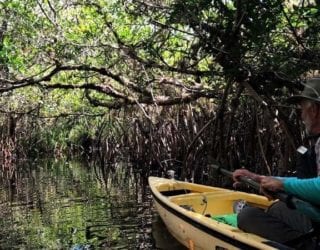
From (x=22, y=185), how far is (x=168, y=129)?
330 cm

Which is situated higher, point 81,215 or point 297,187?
point 297,187

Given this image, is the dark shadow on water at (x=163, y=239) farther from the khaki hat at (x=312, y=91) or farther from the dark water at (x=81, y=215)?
the khaki hat at (x=312, y=91)

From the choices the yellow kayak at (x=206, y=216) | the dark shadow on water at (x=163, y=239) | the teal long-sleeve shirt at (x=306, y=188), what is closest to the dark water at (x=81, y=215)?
the dark shadow on water at (x=163, y=239)

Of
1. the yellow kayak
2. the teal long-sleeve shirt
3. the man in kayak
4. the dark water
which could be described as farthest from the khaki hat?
the dark water

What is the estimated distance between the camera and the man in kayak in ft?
9.81

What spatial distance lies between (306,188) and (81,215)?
494 cm

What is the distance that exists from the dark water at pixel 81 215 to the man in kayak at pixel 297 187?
76.2 inches

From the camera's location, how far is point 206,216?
4809mm

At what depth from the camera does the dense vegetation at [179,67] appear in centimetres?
560

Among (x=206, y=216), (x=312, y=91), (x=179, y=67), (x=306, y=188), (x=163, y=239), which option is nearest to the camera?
(x=306, y=188)

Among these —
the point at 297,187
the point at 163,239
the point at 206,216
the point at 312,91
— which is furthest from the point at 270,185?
the point at 163,239

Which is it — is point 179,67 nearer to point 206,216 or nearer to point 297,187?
point 206,216

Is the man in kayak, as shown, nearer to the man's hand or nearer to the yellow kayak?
the man's hand

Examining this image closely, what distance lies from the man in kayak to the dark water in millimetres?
1935
